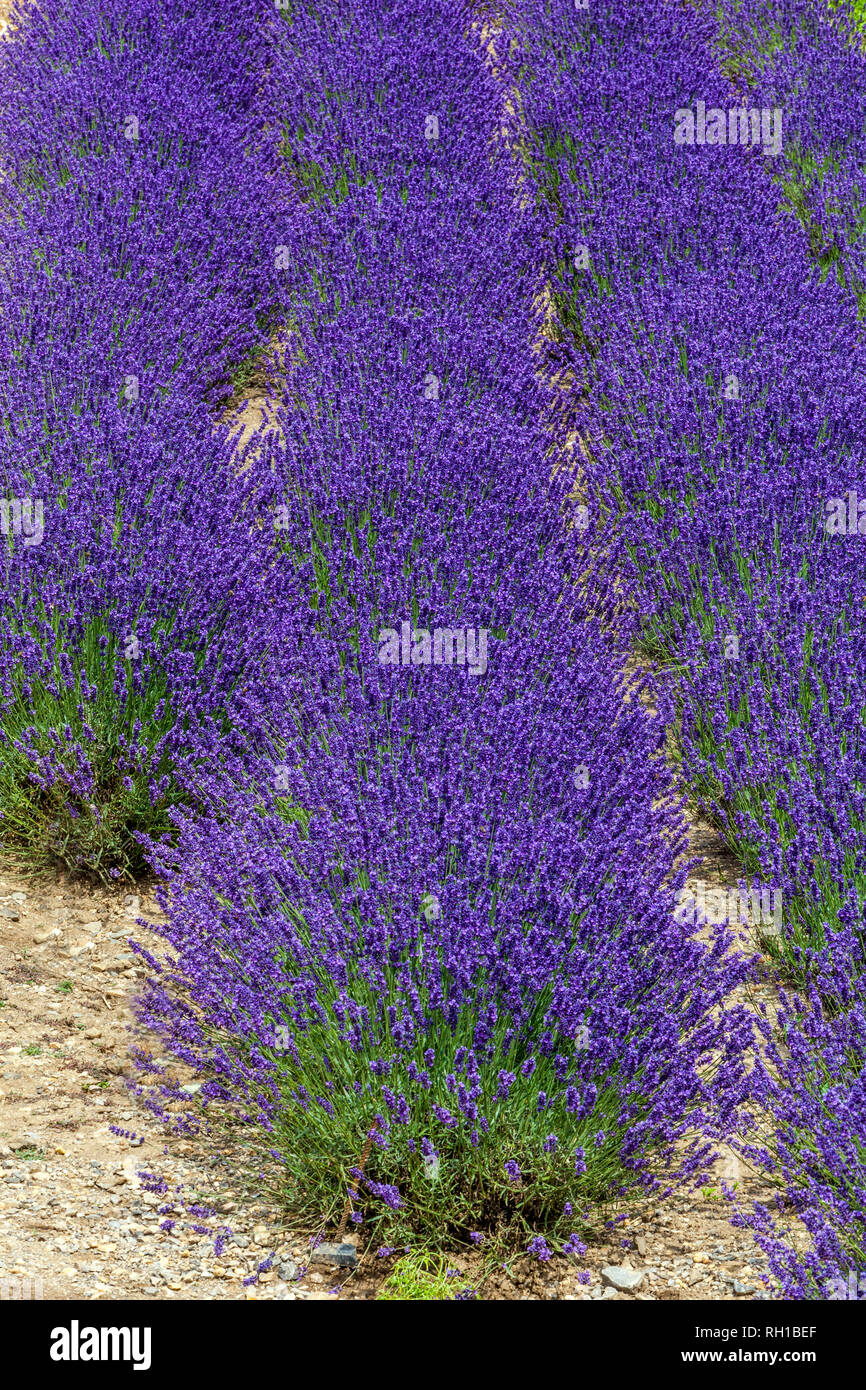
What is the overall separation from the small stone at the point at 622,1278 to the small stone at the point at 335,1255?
0.39 m

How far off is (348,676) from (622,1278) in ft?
4.70

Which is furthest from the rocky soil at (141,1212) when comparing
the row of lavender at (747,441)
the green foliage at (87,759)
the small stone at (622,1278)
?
the green foliage at (87,759)

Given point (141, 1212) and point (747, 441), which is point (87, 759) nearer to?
point (141, 1212)

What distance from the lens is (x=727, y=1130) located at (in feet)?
7.23

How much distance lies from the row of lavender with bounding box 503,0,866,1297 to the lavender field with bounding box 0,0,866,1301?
0.06 feet

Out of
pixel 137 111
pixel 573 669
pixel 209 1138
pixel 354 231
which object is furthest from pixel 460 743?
pixel 137 111

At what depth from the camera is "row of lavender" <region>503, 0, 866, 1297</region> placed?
7.97ft

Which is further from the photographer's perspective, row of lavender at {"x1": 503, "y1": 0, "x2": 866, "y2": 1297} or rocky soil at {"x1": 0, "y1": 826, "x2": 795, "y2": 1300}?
row of lavender at {"x1": 503, "y1": 0, "x2": 866, "y2": 1297}

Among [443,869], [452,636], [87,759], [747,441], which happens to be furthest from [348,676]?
[747,441]

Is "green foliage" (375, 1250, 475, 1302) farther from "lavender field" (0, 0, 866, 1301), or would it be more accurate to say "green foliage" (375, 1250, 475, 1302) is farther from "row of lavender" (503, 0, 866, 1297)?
"row of lavender" (503, 0, 866, 1297)

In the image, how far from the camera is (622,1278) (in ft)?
6.98

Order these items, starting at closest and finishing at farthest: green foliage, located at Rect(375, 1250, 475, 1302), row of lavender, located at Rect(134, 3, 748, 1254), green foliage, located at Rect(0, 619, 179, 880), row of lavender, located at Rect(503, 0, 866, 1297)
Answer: green foliage, located at Rect(375, 1250, 475, 1302) < row of lavender, located at Rect(134, 3, 748, 1254) < row of lavender, located at Rect(503, 0, 866, 1297) < green foliage, located at Rect(0, 619, 179, 880)

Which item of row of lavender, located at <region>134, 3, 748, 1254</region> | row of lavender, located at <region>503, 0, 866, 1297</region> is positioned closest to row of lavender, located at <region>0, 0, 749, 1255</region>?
row of lavender, located at <region>134, 3, 748, 1254</region>
